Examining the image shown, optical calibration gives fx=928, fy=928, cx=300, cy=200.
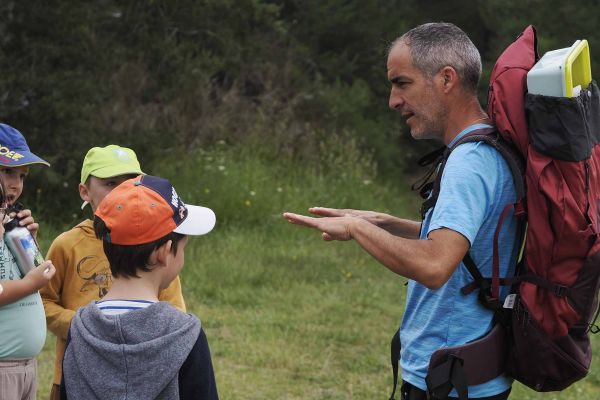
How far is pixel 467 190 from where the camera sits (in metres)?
2.61

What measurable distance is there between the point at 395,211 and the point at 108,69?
172 inches

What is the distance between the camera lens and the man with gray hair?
258cm

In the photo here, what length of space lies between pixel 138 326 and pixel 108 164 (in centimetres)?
128

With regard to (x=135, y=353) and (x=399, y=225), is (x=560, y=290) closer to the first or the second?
(x=399, y=225)

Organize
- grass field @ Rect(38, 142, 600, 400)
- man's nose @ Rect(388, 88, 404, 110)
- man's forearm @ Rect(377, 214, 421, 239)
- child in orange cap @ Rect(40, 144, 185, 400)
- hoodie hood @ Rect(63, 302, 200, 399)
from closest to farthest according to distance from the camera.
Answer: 1. hoodie hood @ Rect(63, 302, 200, 399)
2. man's nose @ Rect(388, 88, 404, 110)
3. man's forearm @ Rect(377, 214, 421, 239)
4. child in orange cap @ Rect(40, 144, 185, 400)
5. grass field @ Rect(38, 142, 600, 400)

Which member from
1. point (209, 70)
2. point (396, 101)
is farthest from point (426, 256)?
point (209, 70)

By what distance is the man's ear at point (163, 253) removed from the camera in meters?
2.41

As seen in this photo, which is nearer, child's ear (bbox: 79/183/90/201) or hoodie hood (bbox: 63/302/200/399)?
hoodie hood (bbox: 63/302/200/399)

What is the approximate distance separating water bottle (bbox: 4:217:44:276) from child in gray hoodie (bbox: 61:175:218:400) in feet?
2.69

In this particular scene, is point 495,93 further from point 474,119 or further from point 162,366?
point 162,366

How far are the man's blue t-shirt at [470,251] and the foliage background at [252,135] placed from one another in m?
2.79

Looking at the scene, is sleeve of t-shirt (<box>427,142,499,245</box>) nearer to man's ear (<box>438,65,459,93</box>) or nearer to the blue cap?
man's ear (<box>438,65,459,93</box>)

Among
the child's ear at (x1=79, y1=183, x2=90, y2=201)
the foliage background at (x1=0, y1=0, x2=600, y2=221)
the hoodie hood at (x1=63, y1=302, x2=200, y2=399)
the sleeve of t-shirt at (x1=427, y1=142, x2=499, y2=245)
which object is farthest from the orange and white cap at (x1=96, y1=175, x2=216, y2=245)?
the foliage background at (x1=0, y1=0, x2=600, y2=221)

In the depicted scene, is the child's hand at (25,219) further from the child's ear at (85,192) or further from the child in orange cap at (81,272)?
the child's ear at (85,192)
